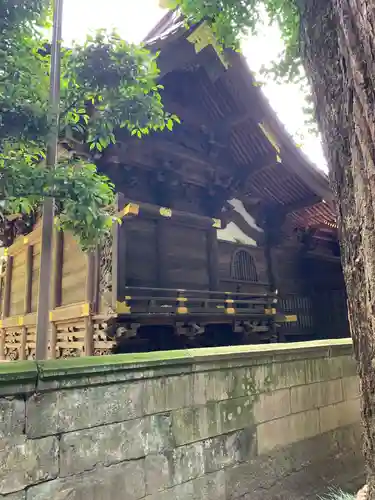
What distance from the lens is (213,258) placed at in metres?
7.06

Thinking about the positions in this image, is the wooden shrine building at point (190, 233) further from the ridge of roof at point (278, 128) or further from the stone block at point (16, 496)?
the stone block at point (16, 496)

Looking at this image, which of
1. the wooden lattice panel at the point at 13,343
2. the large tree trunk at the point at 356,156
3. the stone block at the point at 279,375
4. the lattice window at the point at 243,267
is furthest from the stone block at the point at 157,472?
the wooden lattice panel at the point at 13,343

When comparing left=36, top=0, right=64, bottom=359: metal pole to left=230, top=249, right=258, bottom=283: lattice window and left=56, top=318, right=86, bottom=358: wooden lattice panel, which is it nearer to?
left=56, top=318, right=86, bottom=358: wooden lattice panel

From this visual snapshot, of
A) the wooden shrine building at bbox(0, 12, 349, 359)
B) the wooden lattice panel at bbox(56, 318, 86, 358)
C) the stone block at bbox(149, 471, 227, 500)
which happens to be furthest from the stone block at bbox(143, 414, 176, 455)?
the wooden lattice panel at bbox(56, 318, 86, 358)

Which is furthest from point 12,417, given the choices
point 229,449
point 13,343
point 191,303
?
point 13,343

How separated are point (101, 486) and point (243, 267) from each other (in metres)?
5.89

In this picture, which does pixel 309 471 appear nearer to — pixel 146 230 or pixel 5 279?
pixel 146 230

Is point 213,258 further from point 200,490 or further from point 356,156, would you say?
point 356,156

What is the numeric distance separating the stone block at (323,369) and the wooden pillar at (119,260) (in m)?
2.56

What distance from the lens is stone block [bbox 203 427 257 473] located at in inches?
121

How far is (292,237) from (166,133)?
411 cm

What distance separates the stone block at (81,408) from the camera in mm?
2229

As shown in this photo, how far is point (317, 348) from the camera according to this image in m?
4.30

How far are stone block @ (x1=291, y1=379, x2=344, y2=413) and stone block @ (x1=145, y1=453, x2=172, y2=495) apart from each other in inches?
64.0
